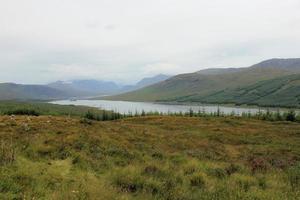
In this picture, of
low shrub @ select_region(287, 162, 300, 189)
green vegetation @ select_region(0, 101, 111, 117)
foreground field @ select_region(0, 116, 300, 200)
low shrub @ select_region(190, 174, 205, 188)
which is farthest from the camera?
green vegetation @ select_region(0, 101, 111, 117)

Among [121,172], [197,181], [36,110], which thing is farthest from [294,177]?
[36,110]

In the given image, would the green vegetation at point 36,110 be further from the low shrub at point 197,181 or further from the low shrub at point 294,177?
the low shrub at point 294,177

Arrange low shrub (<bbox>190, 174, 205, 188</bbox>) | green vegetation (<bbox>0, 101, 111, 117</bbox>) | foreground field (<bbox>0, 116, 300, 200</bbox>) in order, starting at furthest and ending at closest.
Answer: green vegetation (<bbox>0, 101, 111, 117</bbox>) → low shrub (<bbox>190, 174, 205, 188</bbox>) → foreground field (<bbox>0, 116, 300, 200</bbox>)

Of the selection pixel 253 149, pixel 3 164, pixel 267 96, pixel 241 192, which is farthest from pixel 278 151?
pixel 267 96

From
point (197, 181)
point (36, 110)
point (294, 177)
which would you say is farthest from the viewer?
point (36, 110)

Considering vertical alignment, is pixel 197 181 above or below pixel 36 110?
below

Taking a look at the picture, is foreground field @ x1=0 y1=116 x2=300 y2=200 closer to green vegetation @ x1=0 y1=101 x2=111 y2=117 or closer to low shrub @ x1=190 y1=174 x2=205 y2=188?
low shrub @ x1=190 y1=174 x2=205 y2=188

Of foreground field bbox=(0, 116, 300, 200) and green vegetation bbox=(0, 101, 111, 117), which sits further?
green vegetation bbox=(0, 101, 111, 117)

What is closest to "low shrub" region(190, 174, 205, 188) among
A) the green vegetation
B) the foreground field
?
the foreground field

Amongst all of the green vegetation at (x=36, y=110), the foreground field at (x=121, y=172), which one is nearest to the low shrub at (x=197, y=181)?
the foreground field at (x=121, y=172)

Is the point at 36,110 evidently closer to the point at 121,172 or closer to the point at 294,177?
the point at 121,172

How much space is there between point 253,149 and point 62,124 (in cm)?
1163

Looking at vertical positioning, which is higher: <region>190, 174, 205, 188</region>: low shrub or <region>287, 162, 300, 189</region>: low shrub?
<region>190, 174, 205, 188</region>: low shrub

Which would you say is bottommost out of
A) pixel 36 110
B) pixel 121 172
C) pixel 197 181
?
pixel 197 181
